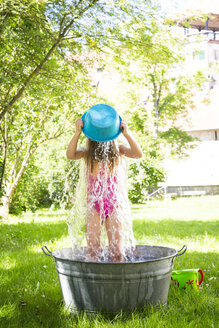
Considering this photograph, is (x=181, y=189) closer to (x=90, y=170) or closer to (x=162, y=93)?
(x=162, y=93)

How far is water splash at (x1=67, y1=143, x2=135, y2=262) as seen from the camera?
2.67m

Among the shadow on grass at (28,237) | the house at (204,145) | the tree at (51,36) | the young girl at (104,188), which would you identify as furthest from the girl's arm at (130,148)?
the house at (204,145)

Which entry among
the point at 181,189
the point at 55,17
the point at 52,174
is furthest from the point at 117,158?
the point at 181,189

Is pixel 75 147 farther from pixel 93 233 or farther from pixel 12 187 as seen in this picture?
pixel 12 187

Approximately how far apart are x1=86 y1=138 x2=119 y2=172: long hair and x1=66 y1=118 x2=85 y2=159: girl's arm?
2.4 inches

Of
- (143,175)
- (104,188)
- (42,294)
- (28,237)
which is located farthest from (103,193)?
(143,175)

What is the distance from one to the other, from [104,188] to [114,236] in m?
0.37

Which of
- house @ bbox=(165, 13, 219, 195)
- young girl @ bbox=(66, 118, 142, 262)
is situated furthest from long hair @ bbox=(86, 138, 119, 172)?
house @ bbox=(165, 13, 219, 195)

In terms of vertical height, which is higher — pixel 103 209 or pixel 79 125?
pixel 79 125

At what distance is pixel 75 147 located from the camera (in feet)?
9.04

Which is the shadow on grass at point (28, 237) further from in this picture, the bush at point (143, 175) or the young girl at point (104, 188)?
the bush at point (143, 175)

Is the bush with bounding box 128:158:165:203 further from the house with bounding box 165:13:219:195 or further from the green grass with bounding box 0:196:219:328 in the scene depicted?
the green grass with bounding box 0:196:219:328

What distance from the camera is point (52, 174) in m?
14.7

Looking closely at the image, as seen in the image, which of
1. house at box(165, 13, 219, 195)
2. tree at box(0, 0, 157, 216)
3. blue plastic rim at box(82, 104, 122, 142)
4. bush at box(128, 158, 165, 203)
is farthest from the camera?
house at box(165, 13, 219, 195)
